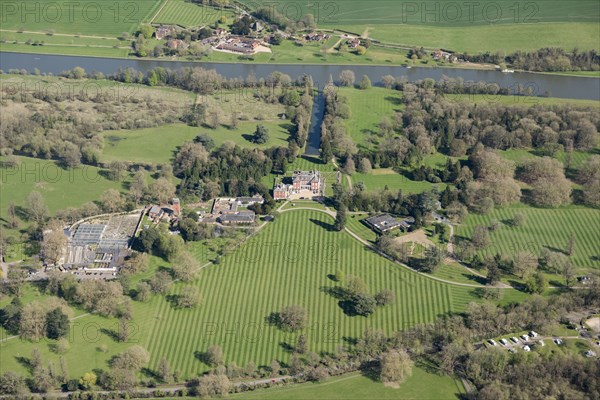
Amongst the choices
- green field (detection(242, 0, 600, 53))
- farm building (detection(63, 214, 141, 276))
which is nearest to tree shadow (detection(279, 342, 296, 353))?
farm building (detection(63, 214, 141, 276))

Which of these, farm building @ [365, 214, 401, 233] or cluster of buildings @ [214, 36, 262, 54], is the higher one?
cluster of buildings @ [214, 36, 262, 54]

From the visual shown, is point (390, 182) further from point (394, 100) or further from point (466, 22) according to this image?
point (466, 22)

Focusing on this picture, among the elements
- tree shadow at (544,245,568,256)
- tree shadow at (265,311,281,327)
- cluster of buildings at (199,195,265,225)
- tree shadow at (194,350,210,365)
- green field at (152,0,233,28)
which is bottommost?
tree shadow at (194,350,210,365)

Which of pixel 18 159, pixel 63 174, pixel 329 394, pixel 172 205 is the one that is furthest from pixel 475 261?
pixel 18 159

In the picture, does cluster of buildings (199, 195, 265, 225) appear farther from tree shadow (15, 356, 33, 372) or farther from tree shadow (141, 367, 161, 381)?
tree shadow (15, 356, 33, 372)

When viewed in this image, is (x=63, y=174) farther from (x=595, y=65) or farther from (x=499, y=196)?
(x=595, y=65)

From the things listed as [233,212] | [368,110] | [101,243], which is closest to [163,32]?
[368,110]
